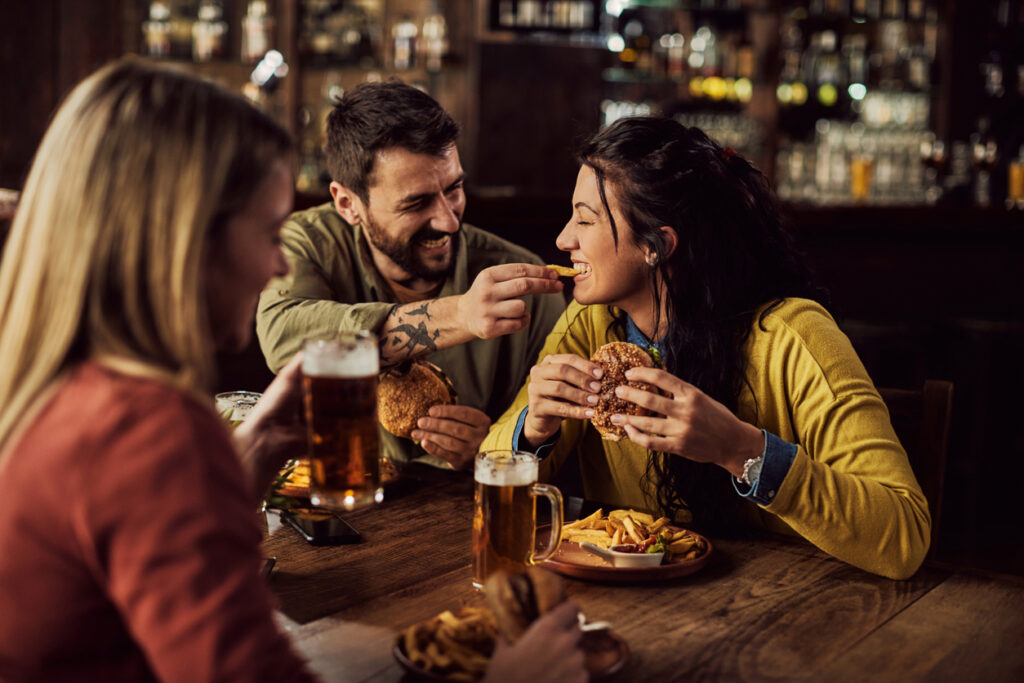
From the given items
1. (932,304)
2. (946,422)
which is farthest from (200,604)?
(932,304)

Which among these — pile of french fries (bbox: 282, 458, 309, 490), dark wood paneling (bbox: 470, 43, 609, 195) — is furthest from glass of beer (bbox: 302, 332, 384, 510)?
dark wood paneling (bbox: 470, 43, 609, 195)

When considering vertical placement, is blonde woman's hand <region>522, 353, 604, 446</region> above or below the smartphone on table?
above

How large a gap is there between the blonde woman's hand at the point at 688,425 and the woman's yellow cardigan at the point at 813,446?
10 cm

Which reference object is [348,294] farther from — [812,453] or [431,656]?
[431,656]

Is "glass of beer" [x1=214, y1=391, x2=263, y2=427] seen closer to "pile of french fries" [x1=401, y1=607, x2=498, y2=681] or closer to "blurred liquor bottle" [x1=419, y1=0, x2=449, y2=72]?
"pile of french fries" [x1=401, y1=607, x2=498, y2=681]

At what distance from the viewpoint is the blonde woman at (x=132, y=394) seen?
0.89 meters

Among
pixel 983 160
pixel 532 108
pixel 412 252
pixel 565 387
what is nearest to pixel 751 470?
pixel 565 387

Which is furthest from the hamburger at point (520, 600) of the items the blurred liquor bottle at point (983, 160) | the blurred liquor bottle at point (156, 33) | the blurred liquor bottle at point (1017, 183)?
the blurred liquor bottle at point (1017, 183)

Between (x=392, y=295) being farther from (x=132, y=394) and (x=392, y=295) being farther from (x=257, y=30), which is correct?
(x=257, y=30)

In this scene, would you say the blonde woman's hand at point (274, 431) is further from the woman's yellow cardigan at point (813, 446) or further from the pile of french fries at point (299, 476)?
the woman's yellow cardigan at point (813, 446)

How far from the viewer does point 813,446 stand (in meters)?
1.92

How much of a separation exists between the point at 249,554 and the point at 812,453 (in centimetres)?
128

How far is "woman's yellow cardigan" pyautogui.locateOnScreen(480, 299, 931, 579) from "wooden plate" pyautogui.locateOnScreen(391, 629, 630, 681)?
1.66 feet

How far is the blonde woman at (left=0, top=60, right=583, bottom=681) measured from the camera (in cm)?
89
